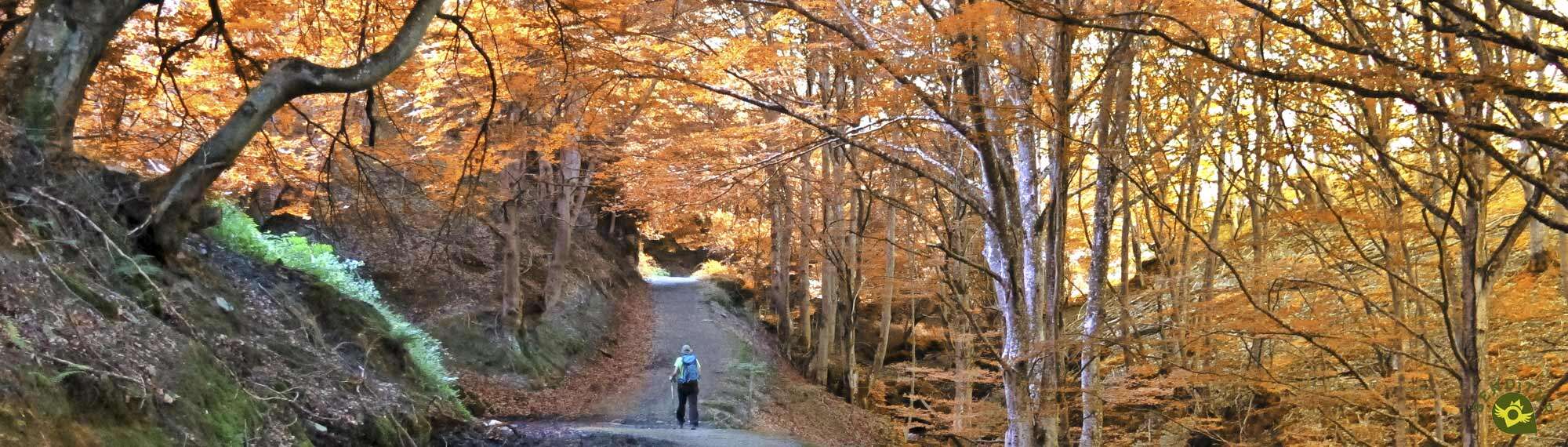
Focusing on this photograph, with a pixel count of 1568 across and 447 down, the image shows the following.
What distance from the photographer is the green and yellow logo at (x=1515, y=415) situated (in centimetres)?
380

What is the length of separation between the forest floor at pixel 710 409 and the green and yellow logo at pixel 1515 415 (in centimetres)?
742

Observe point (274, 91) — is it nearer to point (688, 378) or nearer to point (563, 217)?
point (688, 378)

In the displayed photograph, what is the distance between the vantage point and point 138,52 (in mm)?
8062

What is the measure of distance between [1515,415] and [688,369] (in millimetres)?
9546

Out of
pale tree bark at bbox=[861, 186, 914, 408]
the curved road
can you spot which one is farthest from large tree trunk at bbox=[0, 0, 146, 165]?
pale tree bark at bbox=[861, 186, 914, 408]

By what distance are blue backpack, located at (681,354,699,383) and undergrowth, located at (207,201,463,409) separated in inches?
117

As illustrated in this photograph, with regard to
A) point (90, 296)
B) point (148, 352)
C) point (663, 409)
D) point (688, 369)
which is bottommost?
point (663, 409)

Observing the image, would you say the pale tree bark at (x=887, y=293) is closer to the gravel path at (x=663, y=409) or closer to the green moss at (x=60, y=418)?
the gravel path at (x=663, y=409)

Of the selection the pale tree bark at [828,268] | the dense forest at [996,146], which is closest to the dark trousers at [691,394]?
the dense forest at [996,146]

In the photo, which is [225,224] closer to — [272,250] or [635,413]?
[272,250]

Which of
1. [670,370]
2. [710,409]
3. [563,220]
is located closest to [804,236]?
[670,370]

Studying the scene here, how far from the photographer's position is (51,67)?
17.3 feet

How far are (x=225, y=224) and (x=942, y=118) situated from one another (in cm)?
850

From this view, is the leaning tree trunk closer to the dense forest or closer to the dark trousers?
the dense forest
